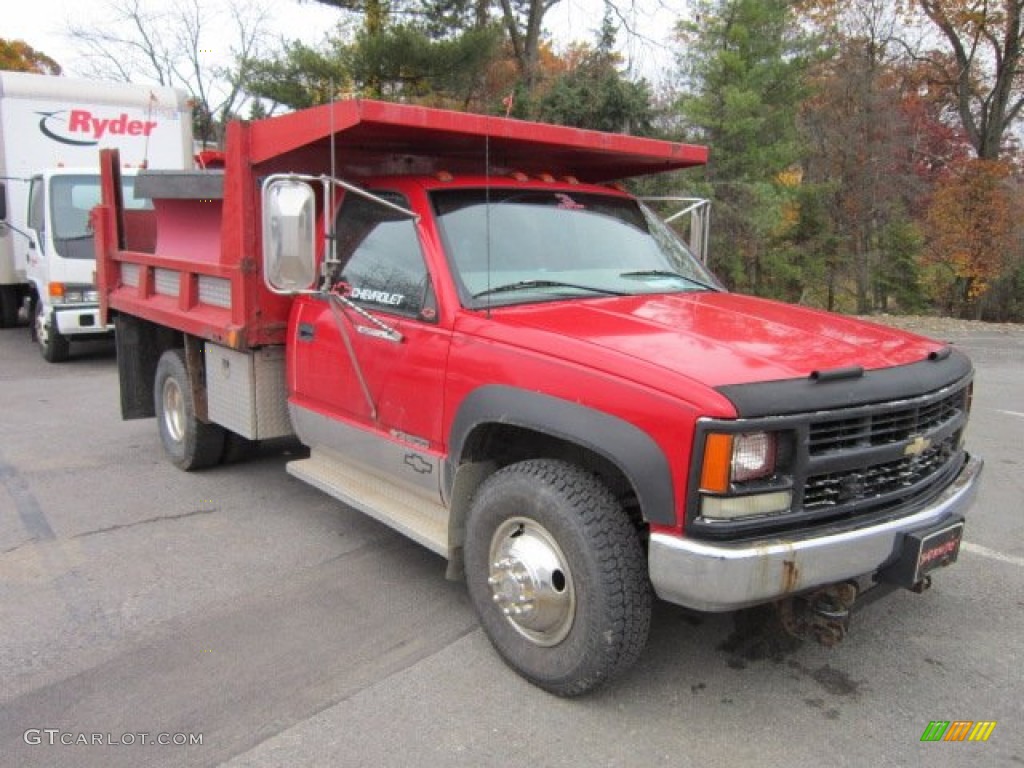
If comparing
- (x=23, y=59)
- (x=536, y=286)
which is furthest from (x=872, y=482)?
(x=23, y=59)

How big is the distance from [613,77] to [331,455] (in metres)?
14.6

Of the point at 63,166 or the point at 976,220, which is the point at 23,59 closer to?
the point at 63,166

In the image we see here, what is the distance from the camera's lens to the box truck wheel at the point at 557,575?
2.88 m

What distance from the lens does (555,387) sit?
3.00 m

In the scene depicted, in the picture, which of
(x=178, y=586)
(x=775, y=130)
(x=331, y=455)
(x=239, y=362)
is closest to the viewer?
(x=178, y=586)

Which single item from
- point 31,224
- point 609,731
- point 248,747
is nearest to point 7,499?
point 248,747

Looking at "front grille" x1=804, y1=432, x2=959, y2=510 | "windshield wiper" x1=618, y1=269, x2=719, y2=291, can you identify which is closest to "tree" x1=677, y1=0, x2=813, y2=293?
"windshield wiper" x1=618, y1=269, x2=719, y2=291

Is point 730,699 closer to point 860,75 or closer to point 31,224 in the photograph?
point 31,224

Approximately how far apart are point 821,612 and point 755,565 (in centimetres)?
62

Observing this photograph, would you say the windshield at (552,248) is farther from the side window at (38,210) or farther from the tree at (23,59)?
the tree at (23,59)

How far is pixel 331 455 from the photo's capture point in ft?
15.1

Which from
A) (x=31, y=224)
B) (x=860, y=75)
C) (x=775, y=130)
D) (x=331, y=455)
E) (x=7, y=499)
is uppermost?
(x=860, y=75)

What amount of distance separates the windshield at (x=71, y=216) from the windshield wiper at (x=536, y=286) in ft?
27.7

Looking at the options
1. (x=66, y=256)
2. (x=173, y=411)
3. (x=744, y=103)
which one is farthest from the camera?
(x=744, y=103)
